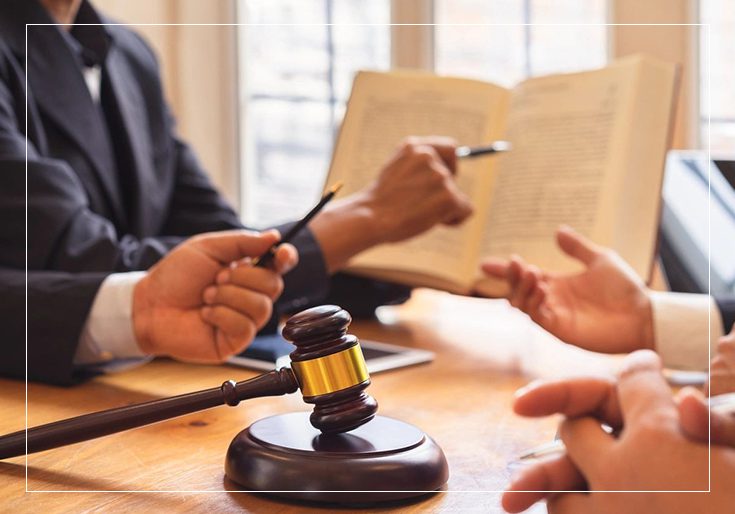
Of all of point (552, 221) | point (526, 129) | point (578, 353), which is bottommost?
point (578, 353)

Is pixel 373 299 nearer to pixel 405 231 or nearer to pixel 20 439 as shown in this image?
pixel 405 231

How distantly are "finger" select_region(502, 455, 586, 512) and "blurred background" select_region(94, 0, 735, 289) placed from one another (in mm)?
1028

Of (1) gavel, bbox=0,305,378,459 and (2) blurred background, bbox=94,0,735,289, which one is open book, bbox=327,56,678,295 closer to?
(2) blurred background, bbox=94,0,735,289

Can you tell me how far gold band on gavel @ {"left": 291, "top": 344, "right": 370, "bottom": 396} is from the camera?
0.50 m

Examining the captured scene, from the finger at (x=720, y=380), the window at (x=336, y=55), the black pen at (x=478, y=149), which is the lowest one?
the finger at (x=720, y=380)

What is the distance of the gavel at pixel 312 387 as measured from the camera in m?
0.50

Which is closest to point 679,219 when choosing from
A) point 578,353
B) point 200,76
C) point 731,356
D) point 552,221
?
point 552,221

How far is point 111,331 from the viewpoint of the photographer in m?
0.86

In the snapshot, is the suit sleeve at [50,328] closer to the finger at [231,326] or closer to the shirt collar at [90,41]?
the finger at [231,326]

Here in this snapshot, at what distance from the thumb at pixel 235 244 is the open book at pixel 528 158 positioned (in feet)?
1.22

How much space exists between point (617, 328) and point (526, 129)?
0.33 metres

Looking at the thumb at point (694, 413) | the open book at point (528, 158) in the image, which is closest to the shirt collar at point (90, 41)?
the open book at point (528, 158)

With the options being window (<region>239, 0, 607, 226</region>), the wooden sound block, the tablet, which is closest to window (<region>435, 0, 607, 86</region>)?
window (<region>239, 0, 607, 226</region>)

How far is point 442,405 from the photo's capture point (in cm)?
75
